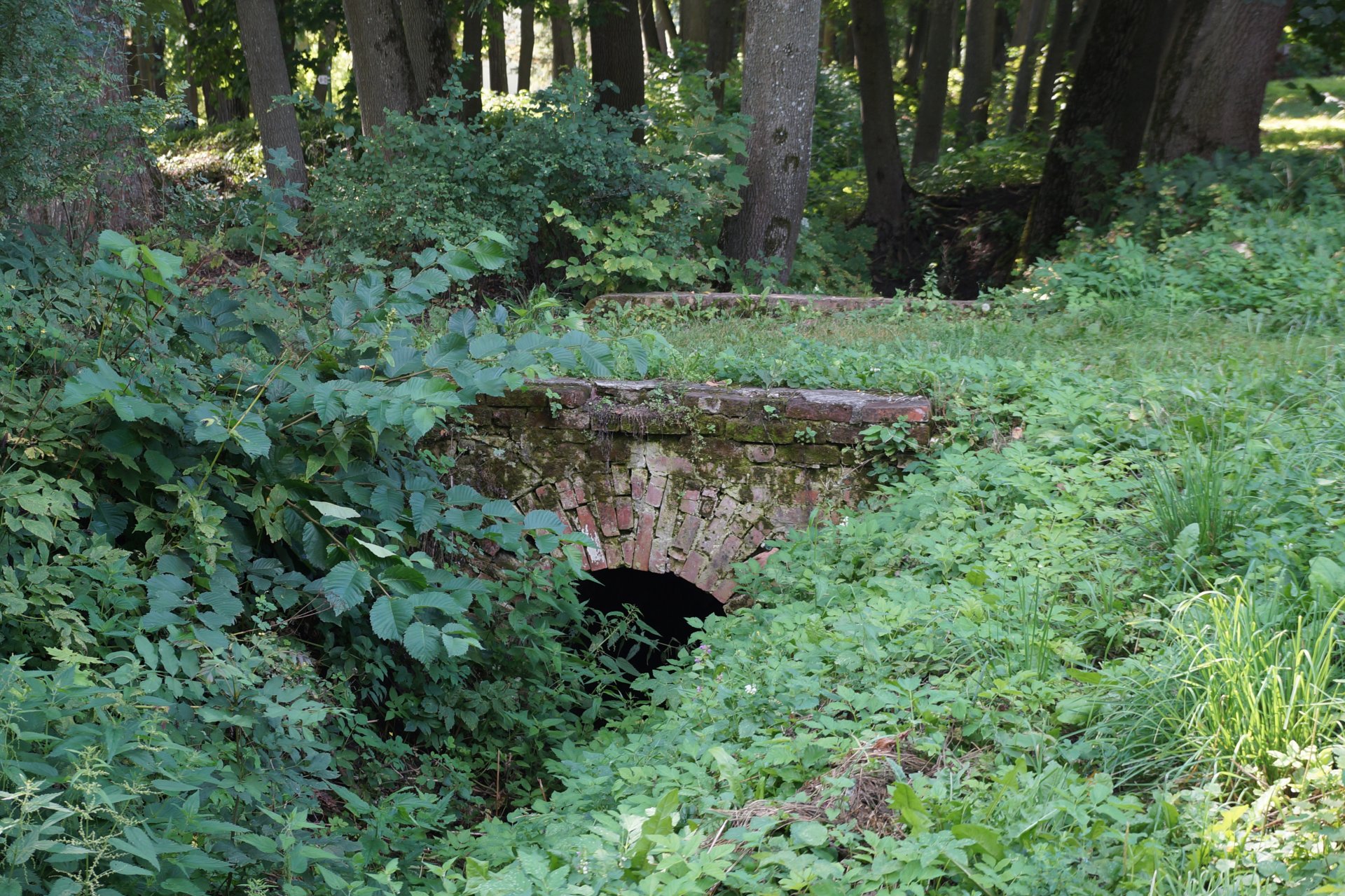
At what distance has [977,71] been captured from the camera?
18859mm

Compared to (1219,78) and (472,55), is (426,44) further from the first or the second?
(1219,78)

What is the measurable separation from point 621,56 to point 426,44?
290 cm

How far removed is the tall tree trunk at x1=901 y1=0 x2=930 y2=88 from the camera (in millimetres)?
22531

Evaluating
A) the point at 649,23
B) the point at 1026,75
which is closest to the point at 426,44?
the point at 649,23

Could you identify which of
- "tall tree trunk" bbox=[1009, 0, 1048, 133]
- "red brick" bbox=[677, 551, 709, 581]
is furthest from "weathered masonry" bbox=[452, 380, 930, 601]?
"tall tree trunk" bbox=[1009, 0, 1048, 133]

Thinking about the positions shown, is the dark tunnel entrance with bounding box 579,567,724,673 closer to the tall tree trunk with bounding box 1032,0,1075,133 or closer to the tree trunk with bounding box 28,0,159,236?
the tree trunk with bounding box 28,0,159,236

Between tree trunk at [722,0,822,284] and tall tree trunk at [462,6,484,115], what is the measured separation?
360cm

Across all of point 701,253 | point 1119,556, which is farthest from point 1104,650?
point 701,253

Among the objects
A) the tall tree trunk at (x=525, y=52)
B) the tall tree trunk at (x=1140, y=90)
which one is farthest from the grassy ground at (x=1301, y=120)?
the tall tree trunk at (x=525, y=52)

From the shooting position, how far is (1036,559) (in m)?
3.78

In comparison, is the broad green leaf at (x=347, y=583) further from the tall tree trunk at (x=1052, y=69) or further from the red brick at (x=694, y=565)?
the tall tree trunk at (x=1052, y=69)

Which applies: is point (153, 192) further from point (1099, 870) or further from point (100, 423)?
point (1099, 870)

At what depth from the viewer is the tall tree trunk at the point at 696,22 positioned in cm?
1609

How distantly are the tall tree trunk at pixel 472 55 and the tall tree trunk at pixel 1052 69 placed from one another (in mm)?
9572
